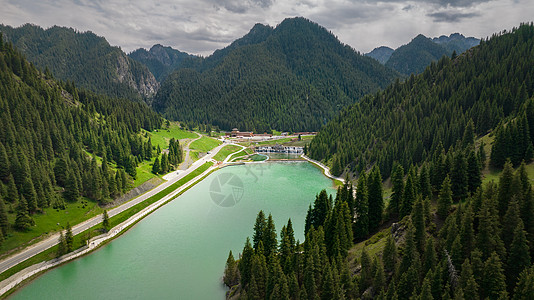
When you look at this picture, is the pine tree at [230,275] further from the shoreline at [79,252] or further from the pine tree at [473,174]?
the pine tree at [473,174]

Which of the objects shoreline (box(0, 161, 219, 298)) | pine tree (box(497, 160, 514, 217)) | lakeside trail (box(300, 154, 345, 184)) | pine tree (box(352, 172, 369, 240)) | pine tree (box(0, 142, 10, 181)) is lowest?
lakeside trail (box(300, 154, 345, 184))

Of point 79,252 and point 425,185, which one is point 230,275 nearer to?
point 79,252

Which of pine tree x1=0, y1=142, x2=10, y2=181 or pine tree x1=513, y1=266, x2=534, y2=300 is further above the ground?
pine tree x1=0, y1=142, x2=10, y2=181

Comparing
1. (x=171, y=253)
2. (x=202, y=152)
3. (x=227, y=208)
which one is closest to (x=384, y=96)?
(x=202, y=152)

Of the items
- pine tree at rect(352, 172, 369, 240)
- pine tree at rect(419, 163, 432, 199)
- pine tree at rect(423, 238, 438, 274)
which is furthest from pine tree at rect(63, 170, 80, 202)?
pine tree at rect(419, 163, 432, 199)

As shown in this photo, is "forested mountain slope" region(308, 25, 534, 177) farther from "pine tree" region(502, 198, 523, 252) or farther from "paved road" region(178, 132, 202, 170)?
"pine tree" region(502, 198, 523, 252)
